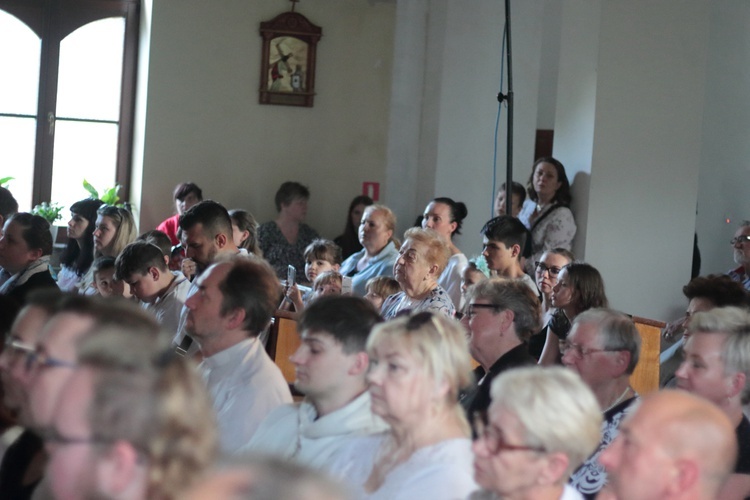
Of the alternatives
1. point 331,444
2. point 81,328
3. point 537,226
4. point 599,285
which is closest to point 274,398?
point 331,444

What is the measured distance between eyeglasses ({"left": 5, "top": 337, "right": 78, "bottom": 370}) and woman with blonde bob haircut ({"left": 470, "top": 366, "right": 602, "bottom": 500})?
82 cm

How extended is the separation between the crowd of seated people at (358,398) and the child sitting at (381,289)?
505 millimetres

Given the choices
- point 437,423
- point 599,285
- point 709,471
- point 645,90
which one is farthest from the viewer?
point 645,90

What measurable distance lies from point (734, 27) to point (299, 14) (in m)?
3.46

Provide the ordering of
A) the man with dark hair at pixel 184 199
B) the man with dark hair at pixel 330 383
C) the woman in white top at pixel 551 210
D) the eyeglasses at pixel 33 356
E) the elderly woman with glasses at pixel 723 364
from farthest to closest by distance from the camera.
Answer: the man with dark hair at pixel 184 199, the woman in white top at pixel 551 210, the elderly woman with glasses at pixel 723 364, the man with dark hair at pixel 330 383, the eyeglasses at pixel 33 356

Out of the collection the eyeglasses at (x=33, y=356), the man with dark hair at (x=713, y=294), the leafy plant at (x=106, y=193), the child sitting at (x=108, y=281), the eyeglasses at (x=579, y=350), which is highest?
the leafy plant at (x=106, y=193)

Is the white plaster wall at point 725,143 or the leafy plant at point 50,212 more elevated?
the white plaster wall at point 725,143

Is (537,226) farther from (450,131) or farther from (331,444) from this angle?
(331,444)

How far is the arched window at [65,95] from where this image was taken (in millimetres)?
8914

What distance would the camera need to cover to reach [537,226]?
626 centimetres

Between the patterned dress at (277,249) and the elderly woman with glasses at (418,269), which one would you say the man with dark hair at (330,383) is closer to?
the elderly woman with glasses at (418,269)

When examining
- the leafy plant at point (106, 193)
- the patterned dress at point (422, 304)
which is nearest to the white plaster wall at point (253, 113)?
the leafy plant at point (106, 193)

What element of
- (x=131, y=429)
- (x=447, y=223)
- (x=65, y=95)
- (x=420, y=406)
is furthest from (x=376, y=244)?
(x=131, y=429)

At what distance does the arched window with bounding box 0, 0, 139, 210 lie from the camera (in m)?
8.91
